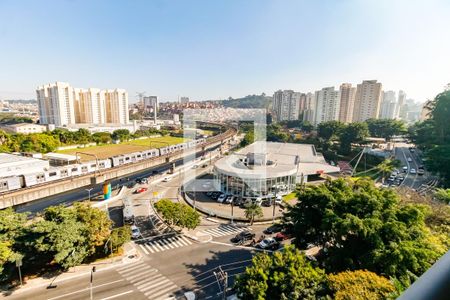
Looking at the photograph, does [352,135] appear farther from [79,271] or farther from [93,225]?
[79,271]

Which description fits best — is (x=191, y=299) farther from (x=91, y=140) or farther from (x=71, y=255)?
(x=91, y=140)

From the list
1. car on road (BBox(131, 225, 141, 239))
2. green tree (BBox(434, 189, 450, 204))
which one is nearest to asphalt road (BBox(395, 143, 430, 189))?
green tree (BBox(434, 189, 450, 204))

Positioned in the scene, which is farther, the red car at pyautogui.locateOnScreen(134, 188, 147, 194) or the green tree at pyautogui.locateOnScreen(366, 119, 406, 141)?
the green tree at pyautogui.locateOnScreen(366, 119, 406, 141)

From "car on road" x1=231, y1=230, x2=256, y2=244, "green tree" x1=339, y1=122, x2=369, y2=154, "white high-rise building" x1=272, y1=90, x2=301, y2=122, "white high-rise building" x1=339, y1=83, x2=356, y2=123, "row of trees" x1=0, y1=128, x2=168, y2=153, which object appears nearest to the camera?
"car on road" x1=231, y1=230, x2=256, y2=244

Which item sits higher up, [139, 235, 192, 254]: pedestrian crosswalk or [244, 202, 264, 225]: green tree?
[244, 202, 264, 225]: green tree

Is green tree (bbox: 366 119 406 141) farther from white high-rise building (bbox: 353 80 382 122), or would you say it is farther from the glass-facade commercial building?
the glass-facade commercial building

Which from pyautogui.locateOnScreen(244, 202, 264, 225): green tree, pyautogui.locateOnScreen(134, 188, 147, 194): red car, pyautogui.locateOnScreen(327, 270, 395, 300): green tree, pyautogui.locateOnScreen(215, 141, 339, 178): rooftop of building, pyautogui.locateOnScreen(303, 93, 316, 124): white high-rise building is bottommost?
pyautogui.locateOnScreen(134, 188, 147, 194): red car

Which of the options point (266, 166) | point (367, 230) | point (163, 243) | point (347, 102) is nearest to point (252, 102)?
point (347, 102)
